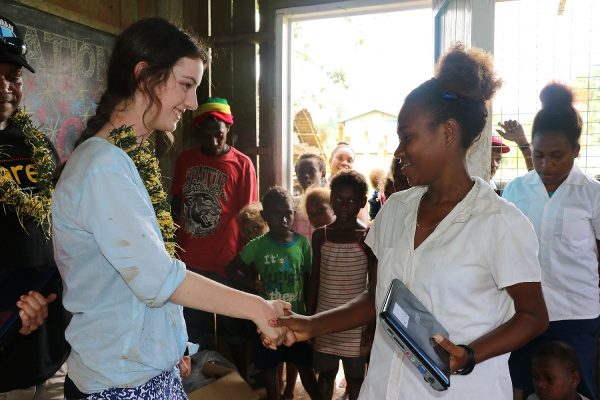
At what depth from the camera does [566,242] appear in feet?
9.73

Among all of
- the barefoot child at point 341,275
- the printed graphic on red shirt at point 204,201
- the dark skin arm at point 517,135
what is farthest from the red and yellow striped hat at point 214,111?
the dark skin arm at point 517,135

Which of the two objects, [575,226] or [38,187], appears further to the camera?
[575,226]

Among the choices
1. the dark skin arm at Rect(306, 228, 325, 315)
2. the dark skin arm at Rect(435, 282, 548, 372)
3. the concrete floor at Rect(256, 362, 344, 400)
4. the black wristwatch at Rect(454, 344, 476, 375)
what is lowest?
the concrete floor at Rect(256, 362, 344, 400)

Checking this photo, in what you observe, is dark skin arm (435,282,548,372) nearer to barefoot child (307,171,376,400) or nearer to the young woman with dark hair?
the young woman with dark hair

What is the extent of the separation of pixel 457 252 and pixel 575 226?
1783 millimetres

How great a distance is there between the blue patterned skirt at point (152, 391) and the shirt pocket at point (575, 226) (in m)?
2.34

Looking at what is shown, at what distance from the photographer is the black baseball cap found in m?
2.50

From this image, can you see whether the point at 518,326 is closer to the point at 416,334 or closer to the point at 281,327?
the point at 416,334

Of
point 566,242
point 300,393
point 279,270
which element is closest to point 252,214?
point 279,270

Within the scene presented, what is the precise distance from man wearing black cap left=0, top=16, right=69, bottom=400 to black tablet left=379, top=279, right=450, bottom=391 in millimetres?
1265

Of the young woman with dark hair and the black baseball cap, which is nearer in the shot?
the young woman with dark hair

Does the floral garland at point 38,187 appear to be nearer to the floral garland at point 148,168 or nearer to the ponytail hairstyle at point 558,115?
the floral garland at point 148,168

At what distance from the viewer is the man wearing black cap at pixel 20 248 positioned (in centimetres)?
219

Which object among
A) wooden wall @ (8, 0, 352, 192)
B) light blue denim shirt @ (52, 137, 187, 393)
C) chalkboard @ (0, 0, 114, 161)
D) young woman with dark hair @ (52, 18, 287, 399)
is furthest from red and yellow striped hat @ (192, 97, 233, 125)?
light blue denim shirt @ (52, 137, 187, 393)
